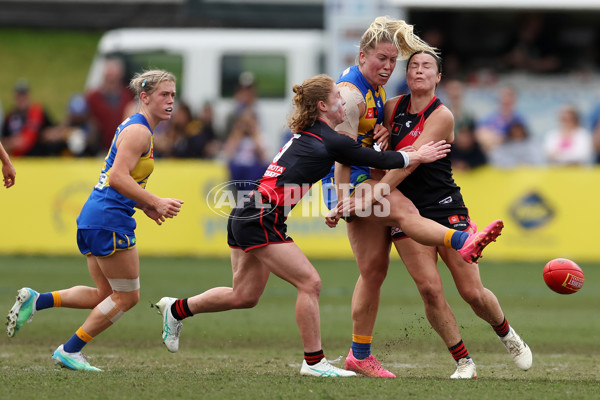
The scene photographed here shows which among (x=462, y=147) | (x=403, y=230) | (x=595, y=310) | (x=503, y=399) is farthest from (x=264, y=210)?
(x=462, y=147)

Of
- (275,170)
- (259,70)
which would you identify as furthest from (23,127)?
(275,170)

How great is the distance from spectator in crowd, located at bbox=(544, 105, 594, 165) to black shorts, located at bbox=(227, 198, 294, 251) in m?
10.9

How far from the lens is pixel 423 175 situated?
7609mm

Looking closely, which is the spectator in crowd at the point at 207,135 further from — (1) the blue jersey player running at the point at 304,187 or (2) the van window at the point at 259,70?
(1) the blue jersey player running at the point at 304,187

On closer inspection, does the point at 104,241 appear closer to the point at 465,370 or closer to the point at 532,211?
the point at 465,370

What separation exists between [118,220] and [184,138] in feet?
33.8

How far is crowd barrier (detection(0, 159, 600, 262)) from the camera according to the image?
16.0m

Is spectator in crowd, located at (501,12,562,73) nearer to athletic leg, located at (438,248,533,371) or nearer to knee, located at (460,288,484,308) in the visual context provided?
athletic leg, located at (438,248,533,371)

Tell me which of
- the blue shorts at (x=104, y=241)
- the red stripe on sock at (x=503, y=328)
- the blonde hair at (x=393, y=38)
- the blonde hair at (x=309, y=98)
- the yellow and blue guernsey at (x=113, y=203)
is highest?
the blonde hair at (x=393, y=38)

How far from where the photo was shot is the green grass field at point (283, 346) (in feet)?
21.6

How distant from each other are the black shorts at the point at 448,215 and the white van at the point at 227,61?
41.7ft

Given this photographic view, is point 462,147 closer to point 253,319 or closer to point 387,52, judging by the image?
point 253,319

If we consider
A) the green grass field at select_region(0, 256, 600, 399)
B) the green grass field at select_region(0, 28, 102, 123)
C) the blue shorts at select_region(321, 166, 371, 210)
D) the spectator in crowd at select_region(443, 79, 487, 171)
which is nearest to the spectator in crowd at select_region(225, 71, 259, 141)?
the spectator in crowd at select_region(443, 79, 487, 171)

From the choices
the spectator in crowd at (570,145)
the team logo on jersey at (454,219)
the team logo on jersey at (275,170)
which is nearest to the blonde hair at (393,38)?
the team logo on jersey at (275,170)
